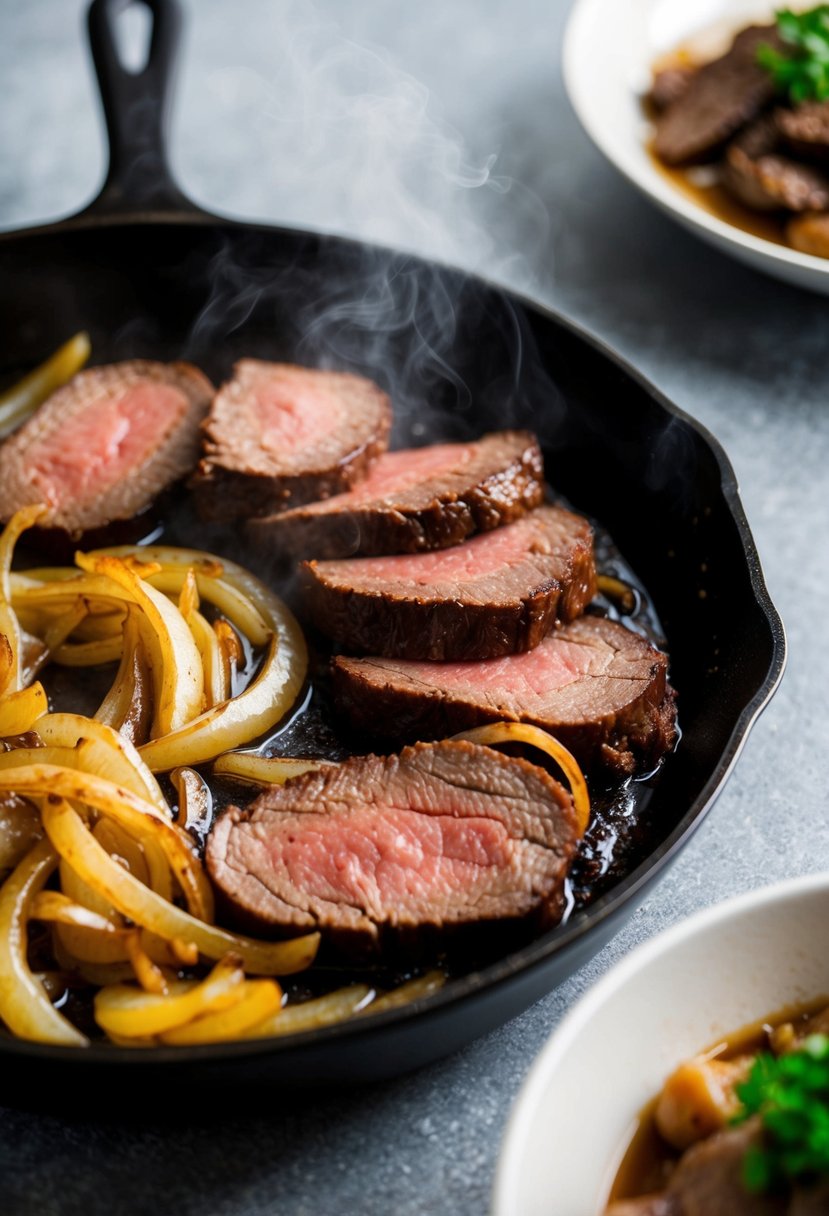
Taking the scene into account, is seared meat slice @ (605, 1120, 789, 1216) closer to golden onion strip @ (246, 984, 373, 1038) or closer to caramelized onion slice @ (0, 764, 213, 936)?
golden onion strip @ (246, 984, 373, 1038)

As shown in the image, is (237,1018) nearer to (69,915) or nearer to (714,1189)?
(69,915)

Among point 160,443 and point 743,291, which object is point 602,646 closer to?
point 160,443

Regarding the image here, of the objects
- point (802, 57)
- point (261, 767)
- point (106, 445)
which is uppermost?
point (802, 57)

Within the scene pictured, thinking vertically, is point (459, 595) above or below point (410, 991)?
above

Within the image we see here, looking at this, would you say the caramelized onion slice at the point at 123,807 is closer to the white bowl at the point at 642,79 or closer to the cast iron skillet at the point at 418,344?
the cast iron skillet at the point at 418,344

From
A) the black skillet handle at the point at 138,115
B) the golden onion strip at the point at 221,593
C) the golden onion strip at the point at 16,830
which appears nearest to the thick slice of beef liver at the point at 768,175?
the black skillet handle at the point at 138,115

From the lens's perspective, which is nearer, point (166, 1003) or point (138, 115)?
point (166, 1003)

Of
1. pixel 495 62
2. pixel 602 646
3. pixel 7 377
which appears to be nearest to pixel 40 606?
pixel 7 377

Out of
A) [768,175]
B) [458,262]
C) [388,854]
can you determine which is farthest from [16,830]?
[768,175]
